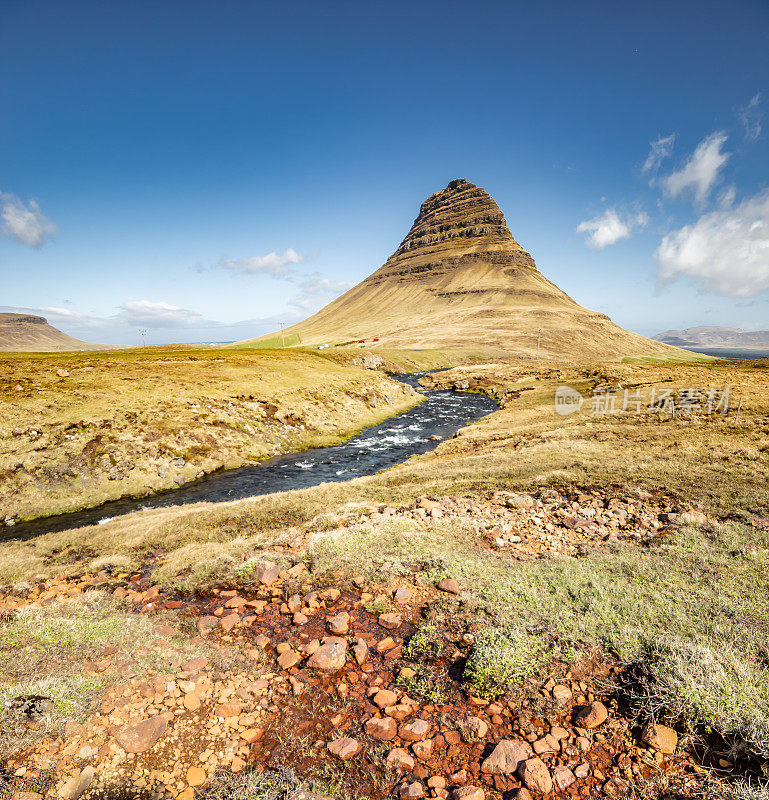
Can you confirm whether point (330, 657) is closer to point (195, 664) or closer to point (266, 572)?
point (195, 664)

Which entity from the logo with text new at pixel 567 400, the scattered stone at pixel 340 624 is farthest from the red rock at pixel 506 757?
the logo with text new at pixel 567 400

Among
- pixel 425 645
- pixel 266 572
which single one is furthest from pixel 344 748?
pixel 266 572

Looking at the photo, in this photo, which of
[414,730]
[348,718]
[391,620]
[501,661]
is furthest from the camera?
[391,620]

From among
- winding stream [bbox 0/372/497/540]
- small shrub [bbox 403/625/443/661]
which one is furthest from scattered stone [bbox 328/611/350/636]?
winding stream [bbox 0/372/497/540]

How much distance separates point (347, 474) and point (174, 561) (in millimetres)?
17367

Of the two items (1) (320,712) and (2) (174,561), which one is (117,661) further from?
(2) (174,561)

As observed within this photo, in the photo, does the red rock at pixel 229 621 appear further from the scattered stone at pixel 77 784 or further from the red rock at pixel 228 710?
the scattered stone at pixel 77 784

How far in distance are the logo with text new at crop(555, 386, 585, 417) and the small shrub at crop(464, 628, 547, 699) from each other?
34.4m

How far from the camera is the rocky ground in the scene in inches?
189

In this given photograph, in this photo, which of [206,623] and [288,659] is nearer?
[288,659]

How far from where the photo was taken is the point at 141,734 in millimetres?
5500

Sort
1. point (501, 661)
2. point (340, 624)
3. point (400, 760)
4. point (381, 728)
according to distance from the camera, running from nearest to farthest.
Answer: point (400, 760)
point (381, 728)
point (501, 661)
point (340, 624)

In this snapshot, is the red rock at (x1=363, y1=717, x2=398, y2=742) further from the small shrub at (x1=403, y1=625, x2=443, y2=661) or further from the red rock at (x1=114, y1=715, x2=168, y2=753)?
the red rock at (x1=114, y1=715, x2=168, y2=753)

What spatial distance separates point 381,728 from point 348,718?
612 mm
